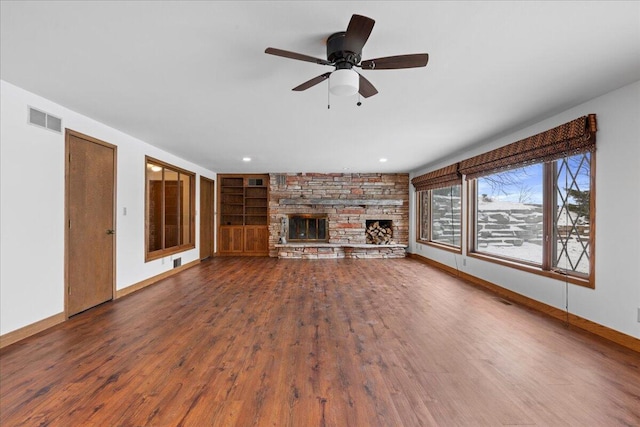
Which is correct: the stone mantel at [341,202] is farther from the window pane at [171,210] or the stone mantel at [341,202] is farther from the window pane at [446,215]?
the window pane at [171,210]

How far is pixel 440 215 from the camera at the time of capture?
6395 mm

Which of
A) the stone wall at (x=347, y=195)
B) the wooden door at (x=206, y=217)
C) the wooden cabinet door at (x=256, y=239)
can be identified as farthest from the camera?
the wooden cabinet door at (x=256, y=239)

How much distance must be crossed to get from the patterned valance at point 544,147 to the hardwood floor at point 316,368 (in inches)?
73.1

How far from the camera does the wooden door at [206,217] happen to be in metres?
6.97

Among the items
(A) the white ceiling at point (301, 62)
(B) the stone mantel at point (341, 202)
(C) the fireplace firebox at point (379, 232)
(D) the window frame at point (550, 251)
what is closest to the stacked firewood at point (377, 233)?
(C) the fireplace firebox at point (379, 232)

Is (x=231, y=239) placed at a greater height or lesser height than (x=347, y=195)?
lesser

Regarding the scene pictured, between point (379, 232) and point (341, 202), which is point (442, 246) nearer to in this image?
point (379, 232)

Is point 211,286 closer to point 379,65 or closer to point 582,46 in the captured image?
point 379,65

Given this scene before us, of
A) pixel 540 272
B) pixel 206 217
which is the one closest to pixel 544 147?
pixel 540 272

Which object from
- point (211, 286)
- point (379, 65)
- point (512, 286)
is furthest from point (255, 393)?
point (512, 286)

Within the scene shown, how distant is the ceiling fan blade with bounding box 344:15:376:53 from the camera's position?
1483mm

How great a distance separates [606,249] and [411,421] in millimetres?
2640

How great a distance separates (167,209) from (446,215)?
571 cm

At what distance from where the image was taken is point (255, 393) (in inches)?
72.1
